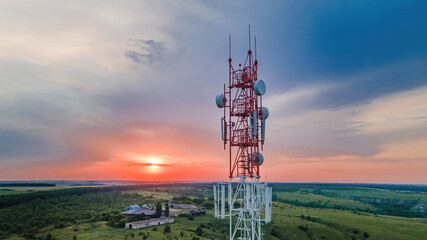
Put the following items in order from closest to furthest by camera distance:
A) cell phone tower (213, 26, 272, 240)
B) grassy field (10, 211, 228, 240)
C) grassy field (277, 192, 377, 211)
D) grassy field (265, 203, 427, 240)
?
cell phone tower (213, 26, 272, 240) < grassy field (10, 211, 228, 240) < grassy field (265, 203, 427, 240) < grassy field (277, 192, 377, 211)

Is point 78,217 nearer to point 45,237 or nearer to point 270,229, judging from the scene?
point 45,237

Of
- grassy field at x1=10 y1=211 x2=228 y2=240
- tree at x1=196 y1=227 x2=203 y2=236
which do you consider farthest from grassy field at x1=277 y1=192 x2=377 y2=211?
tree at x1=196 y1=227 x2=203 y2=236

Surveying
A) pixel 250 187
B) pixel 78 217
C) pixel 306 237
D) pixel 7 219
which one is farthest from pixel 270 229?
pixel 7 219

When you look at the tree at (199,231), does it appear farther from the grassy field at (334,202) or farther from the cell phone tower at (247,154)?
the grassy field at (334,202)

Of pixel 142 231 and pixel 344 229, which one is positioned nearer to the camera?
pixel 142 231

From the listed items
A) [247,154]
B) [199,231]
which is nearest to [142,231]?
[199,231]

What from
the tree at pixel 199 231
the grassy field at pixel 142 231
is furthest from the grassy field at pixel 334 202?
the tree at pixel 199 231

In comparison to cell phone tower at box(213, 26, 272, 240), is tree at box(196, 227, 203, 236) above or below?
below

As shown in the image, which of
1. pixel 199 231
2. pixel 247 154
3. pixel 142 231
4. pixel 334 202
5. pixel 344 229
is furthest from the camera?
pixel 334 202

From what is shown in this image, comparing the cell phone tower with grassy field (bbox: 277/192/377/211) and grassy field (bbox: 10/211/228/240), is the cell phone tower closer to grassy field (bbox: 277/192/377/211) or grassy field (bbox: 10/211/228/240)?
grassy field (bbox: 10/211/228/240)

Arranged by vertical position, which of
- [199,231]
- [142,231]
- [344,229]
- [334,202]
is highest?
[199,231]

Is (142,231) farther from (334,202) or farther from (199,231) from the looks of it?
(334,202)

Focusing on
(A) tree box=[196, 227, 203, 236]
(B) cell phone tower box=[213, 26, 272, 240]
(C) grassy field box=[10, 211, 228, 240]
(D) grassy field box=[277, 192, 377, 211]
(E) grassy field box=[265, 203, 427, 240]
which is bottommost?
(D) grassy field box=[277, 192, 377, 211]
